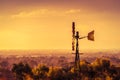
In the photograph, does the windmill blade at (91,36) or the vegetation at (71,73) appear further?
the vegetation at (71,73)

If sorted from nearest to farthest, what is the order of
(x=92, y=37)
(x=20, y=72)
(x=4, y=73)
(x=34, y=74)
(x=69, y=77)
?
(x=92, y=37)
(x=69, y=77)
(x=34, y=74)
(x=20, y=72)
(x=4, y=73)

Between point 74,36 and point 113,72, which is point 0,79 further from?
point 74,36

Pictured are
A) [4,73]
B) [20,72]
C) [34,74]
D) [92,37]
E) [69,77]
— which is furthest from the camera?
[4,73]

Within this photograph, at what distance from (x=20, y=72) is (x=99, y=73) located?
23095 mm

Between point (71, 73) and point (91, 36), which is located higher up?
point (91, 36)

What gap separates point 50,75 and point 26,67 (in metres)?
12.2

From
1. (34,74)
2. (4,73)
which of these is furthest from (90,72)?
(4,73)

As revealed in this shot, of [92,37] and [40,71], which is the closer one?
[92,37]

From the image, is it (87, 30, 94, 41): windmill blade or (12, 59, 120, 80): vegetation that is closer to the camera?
(87, 30, 94, 41): windmill blade

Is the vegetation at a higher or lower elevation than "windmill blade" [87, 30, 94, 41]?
lower

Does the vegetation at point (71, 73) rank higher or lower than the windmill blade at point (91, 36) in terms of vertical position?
lower

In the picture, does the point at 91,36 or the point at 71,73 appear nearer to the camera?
the point at 91,36

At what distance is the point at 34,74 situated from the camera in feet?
302

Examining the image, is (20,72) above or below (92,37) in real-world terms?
below
